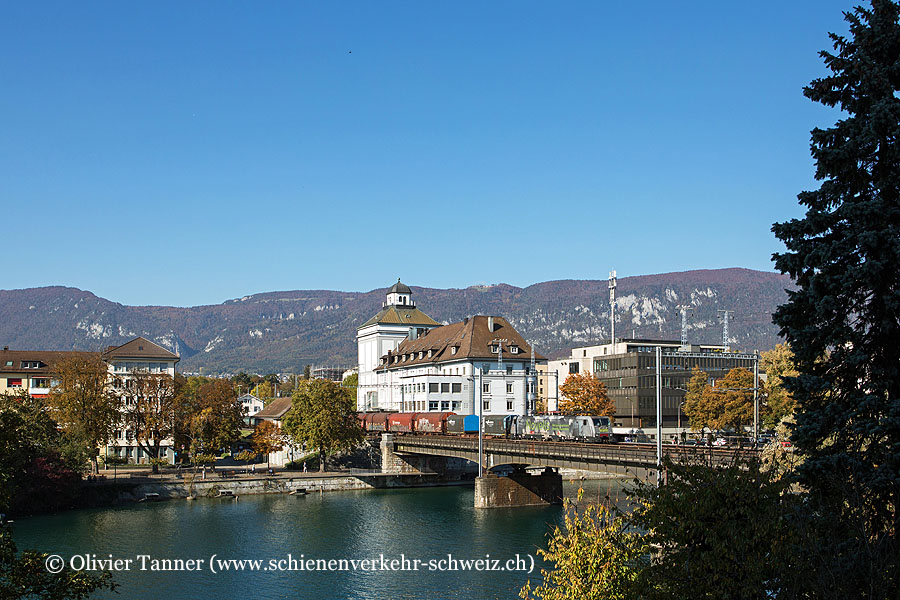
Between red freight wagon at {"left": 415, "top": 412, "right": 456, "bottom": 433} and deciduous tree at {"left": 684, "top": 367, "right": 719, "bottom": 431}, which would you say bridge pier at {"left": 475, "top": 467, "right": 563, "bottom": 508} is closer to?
red freight wagon at {"left": 415, "top": 412, "right": 456, "bottom": 433}

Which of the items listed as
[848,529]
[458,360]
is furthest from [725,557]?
[458,360]

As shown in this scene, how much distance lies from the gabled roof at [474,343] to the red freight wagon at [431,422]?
14781mm

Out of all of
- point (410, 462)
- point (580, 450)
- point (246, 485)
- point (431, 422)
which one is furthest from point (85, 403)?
point (580, 450)

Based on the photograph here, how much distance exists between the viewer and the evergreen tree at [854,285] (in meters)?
22.7

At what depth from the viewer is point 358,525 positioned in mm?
69562

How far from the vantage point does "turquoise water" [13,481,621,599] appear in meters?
48.0

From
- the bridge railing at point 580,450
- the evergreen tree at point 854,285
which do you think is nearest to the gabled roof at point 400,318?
the bridge railing at point 580,450

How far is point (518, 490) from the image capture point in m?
79.9

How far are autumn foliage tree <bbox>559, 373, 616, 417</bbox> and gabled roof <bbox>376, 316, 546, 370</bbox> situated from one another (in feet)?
26.0

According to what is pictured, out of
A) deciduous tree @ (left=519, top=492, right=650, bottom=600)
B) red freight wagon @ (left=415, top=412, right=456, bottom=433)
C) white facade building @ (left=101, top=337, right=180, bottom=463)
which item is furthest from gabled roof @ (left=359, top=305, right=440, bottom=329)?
deciduous tree @ (left=519, top=492, right=650, bottom=600)

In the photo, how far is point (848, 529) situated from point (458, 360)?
107 metres

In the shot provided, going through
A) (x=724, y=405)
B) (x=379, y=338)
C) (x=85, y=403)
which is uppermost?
(x=379, y=338)

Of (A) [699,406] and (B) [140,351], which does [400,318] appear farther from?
(A) [699,406]

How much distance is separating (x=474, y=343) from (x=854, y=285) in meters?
103
